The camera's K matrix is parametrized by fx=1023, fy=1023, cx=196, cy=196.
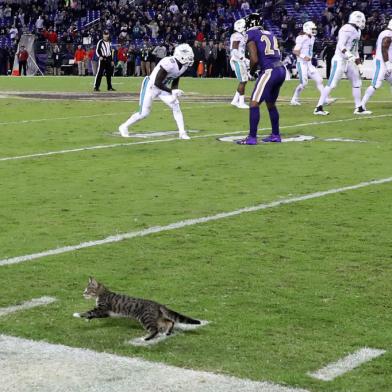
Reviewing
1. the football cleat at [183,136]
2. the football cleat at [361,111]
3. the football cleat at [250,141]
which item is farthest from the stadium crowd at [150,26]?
the football cleat at [250,141]

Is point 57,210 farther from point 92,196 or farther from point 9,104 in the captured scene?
point 9,104

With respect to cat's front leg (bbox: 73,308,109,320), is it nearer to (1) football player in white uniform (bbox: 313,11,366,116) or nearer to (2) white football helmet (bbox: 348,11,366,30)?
(1) football player in white uniform (bbox: 313,11,366,116)

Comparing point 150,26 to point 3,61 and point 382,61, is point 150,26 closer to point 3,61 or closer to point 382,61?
point 3,61

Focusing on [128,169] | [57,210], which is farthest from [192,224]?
[128,169]

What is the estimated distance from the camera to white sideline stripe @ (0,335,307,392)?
4.23 meters

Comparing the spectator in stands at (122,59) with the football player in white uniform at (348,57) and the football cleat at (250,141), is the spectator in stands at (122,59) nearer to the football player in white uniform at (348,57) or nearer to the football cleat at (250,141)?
the football player in white uniform at (348,57)

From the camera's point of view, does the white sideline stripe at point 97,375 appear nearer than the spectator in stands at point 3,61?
Yes

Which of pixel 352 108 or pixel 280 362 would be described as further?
pixel 352 108

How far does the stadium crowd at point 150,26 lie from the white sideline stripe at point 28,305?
31869 mm

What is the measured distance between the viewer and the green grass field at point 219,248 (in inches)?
191

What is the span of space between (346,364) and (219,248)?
103 inches

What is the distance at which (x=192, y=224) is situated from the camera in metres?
8.02

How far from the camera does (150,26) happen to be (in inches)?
1665

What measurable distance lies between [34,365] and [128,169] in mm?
6911
